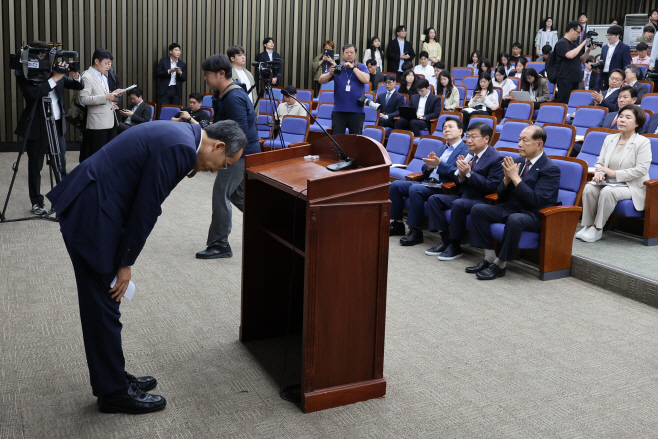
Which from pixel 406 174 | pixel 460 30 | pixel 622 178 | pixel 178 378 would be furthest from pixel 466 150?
pixel 460 30

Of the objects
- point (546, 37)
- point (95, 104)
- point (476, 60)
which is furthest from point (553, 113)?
point (546, 37)

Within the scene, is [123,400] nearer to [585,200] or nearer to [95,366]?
[95,366]

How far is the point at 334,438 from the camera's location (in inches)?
84.0

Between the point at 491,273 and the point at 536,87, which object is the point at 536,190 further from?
the point at 536,87

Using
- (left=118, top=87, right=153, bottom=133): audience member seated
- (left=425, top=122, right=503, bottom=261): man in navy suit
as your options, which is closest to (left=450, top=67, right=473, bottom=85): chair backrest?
(left=118, top=87, right=153, bottom=133): audience member seated

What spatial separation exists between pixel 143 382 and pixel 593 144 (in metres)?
4.15

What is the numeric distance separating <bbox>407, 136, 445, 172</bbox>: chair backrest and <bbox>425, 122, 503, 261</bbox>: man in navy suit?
2.53 feet

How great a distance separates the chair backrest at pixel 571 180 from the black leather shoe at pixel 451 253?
0.77 meters

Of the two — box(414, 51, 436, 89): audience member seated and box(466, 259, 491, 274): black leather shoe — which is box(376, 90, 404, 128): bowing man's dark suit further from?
box(466, 259, 491, 274): black leather shoe

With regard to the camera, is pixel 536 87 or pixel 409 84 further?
pixel 409 84

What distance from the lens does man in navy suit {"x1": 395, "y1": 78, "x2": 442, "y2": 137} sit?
792 centimetres

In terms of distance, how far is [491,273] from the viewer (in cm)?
405

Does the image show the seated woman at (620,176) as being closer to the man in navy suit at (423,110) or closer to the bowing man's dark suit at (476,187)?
the bowing man's dark suit at (476,187)

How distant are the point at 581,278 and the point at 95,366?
3.10m
